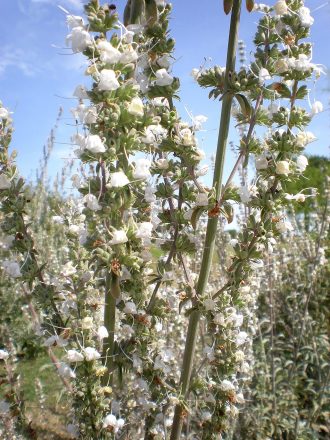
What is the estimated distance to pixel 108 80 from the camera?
104cm

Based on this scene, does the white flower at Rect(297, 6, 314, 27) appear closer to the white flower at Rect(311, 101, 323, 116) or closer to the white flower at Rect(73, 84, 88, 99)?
A: the white flower at Rect(311, 101, 323, 116)

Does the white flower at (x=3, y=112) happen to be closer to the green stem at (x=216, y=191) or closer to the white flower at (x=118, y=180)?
the white flower at (x=118, y=180)

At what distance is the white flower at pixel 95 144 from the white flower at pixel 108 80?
121 millimetres

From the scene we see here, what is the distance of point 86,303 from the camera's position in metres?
1.33

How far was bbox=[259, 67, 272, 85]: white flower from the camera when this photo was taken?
1350 millimetres

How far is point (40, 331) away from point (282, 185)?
0.89 m

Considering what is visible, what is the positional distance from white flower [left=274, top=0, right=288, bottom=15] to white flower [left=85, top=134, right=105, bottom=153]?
76cm

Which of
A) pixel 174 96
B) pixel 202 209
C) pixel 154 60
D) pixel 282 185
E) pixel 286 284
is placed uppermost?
pixel 154 60

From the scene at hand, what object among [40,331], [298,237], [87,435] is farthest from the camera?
[298,237]

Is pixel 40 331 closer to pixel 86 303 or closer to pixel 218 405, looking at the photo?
pixel 86 303

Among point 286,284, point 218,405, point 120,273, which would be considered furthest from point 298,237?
point 120,273

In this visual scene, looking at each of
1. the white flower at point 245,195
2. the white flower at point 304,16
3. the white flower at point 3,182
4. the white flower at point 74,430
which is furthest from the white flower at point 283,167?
the white flower at point 74,430

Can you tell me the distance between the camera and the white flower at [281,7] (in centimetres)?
137

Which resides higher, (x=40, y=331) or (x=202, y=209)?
(x=202, y=209)
